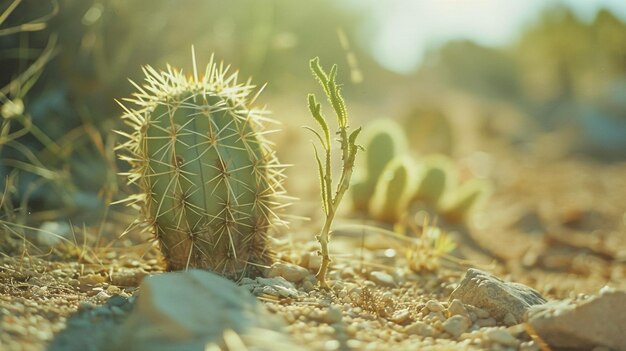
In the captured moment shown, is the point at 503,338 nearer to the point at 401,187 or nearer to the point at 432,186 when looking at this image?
the point at 401,187

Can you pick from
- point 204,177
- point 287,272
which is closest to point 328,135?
point 204,177

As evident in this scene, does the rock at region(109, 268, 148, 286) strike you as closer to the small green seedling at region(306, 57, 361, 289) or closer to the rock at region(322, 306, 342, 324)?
the small green seedling at region(306, 57, 361, 289)

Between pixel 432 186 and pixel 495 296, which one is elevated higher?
pixel 432 186

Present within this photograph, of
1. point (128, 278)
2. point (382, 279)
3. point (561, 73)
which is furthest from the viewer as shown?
point (561, 73)

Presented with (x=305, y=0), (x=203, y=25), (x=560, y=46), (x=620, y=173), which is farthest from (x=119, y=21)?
(x=560, y=46)

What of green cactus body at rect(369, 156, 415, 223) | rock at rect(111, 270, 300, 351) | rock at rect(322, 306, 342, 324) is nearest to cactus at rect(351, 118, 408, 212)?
green cactus body at rect(369, 156, 415, 223)

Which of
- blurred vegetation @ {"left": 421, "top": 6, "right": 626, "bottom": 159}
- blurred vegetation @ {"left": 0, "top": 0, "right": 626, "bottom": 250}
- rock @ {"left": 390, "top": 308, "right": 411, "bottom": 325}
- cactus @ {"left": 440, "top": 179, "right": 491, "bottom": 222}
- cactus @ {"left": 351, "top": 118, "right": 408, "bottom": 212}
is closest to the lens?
rock @ {"left": 390, "top": 308, "right": 411, "bottom": 325}

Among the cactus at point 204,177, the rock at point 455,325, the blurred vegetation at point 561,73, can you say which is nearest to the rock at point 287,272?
the cactus at point 204,177

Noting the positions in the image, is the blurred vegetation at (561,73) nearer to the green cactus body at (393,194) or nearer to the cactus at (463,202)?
the cactus at (463,202)
